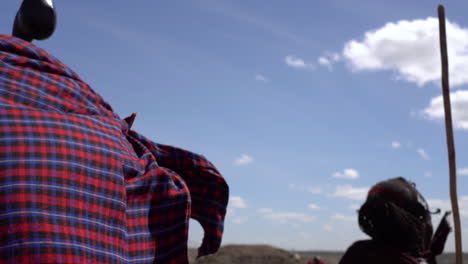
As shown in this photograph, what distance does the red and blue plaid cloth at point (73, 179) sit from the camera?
152cm

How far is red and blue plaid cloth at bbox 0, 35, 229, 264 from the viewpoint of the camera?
1521 millimetres

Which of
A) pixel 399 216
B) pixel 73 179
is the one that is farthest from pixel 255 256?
pixel 73 179

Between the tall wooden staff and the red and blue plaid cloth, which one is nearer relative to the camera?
the red and blue plaid cloth

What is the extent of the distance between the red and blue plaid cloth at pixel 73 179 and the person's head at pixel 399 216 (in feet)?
6.40

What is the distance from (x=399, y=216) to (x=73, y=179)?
2386mm

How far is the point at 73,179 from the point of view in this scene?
1.62 m

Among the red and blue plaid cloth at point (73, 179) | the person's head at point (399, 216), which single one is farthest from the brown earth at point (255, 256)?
the red and blue plaid cloth at point (73, 179)

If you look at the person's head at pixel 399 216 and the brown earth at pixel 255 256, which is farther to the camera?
the brown earth at pixel 255 256

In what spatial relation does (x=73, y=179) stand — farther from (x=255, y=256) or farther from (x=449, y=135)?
(x=255, y=256)

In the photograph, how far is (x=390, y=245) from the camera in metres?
3.71

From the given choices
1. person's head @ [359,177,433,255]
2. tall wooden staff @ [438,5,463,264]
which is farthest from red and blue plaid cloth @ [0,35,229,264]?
tall wooden staff @ [438,5,463,264]

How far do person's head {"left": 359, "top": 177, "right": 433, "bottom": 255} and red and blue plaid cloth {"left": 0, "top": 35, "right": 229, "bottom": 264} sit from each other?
1.95m

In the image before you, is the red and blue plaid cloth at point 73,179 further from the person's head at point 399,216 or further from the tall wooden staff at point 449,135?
the tall wooden staff at point 449,135

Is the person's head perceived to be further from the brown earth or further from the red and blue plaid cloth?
the brown earth
